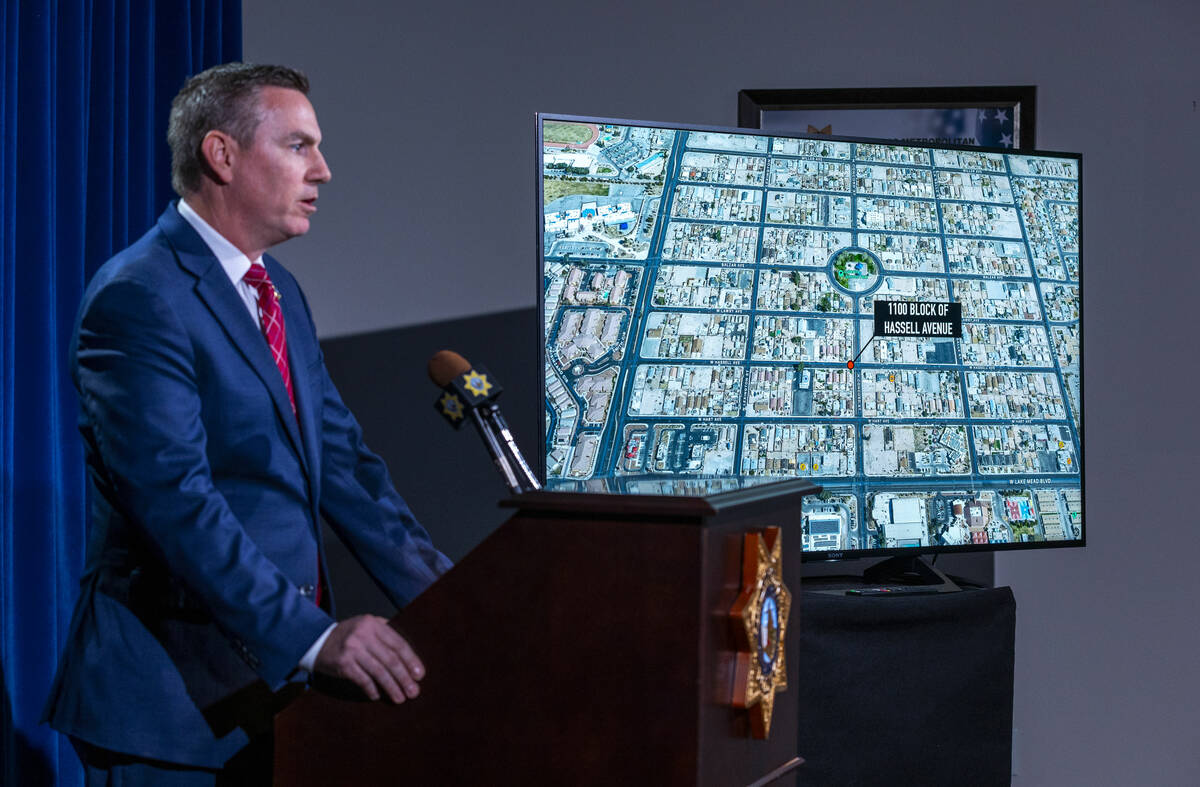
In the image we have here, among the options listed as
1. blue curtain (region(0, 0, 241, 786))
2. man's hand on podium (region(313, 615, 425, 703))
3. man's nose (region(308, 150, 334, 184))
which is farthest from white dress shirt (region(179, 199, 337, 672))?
blue curtain (region(0, 0, 241, 786))

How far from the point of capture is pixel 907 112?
361 cm

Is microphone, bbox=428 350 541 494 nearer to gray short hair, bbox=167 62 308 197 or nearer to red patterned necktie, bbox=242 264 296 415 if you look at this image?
red patterned necktie, bbox=242 264 296 415

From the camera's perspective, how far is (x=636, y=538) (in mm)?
1232

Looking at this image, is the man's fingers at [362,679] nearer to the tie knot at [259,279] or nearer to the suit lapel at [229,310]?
the suit lapel at [229,310]

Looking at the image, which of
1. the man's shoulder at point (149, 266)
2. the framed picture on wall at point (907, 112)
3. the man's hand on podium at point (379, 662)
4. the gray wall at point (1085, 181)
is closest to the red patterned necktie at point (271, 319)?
the man's shoulder at point (149, 266)

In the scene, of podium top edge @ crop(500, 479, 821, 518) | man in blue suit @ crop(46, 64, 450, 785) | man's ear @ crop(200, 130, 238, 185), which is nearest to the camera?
podium top edge @ crop(500, 479, 821, 518)

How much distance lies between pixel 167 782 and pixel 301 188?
0.81 m

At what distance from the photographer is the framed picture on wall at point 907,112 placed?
3561 mm

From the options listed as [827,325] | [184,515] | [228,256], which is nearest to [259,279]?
[228,256]

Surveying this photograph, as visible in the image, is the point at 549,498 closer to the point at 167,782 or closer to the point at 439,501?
the point at 167,782

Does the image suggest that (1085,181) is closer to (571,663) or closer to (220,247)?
(220,247)

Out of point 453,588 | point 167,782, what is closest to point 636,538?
point 453,588

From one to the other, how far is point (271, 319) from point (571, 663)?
72cm

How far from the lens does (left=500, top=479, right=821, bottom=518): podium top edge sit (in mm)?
1204
